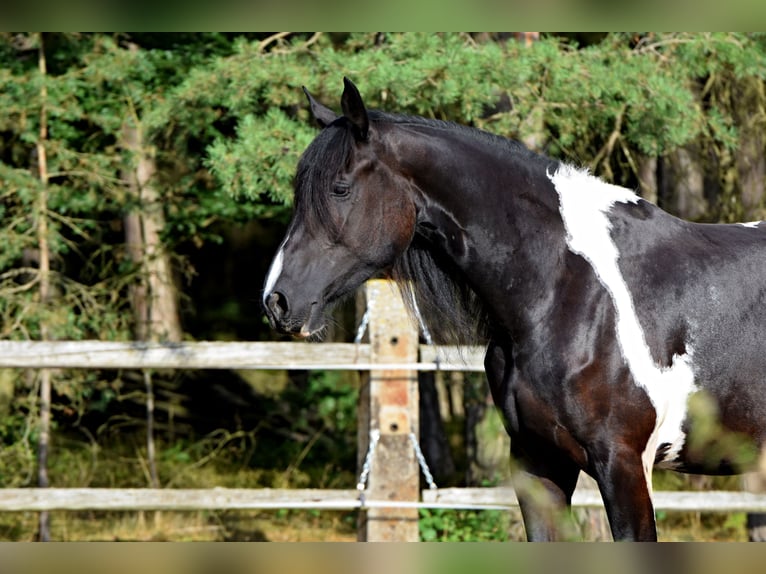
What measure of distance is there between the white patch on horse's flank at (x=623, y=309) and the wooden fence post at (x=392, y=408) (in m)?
2.10

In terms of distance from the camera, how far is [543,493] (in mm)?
2998

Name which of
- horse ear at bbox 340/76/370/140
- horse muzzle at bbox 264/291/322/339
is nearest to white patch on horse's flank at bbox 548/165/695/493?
horse ear at bbox 340/76/370/140

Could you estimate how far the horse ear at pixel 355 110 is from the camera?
106 inches

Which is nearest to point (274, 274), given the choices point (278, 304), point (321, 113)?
point (278, 304)

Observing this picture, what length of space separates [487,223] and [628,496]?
91 cm

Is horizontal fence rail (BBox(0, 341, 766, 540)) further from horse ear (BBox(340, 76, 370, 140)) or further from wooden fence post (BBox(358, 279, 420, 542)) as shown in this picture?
horse ear (BBox(340, 76, 370, 140))

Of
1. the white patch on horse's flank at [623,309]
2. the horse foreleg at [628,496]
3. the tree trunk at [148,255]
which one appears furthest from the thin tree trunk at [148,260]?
the horse foreleg at [628,496]

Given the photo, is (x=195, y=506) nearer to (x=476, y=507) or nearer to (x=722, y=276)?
(x=476, y=507)

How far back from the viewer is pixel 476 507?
16.3ft

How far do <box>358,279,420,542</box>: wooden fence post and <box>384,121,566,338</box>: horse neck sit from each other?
2.09 meters

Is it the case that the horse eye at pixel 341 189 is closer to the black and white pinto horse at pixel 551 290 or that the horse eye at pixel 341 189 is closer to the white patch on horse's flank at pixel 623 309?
the black and white pinto horse at pixel 551 290
